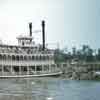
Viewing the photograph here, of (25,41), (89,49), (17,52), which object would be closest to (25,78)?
(17,52)

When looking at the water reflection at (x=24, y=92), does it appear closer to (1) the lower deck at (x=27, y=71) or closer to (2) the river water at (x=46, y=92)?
(2) the river water at (x=46, y=92)

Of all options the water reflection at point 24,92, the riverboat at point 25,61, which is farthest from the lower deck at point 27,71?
the water reflection at point 24,92

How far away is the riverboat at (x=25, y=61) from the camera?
64938 mm

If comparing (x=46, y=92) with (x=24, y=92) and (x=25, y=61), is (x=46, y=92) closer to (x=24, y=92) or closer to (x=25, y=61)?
(x=24, y=92)

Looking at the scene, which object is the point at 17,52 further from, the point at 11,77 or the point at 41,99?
the point at 41,99

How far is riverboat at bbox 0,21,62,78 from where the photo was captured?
6494cm

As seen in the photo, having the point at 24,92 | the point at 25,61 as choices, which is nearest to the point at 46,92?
the point at 24,92

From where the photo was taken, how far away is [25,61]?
2672 inches

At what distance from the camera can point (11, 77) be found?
61781 millimetres

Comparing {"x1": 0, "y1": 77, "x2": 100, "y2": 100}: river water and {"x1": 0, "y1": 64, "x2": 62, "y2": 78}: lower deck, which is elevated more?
{"x1": 0, "y1": 64, "x2": 62, "y2": 78}: lower deck

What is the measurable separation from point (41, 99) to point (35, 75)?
33787 millimetres

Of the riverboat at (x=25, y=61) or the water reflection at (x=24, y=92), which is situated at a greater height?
the riverboat at (x=25, y=61)

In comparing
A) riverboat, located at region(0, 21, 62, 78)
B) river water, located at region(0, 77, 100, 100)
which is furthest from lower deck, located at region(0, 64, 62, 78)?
river water, located at region(0, 77, 100, 100)

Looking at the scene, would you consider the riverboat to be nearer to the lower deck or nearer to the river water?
the lower deck
